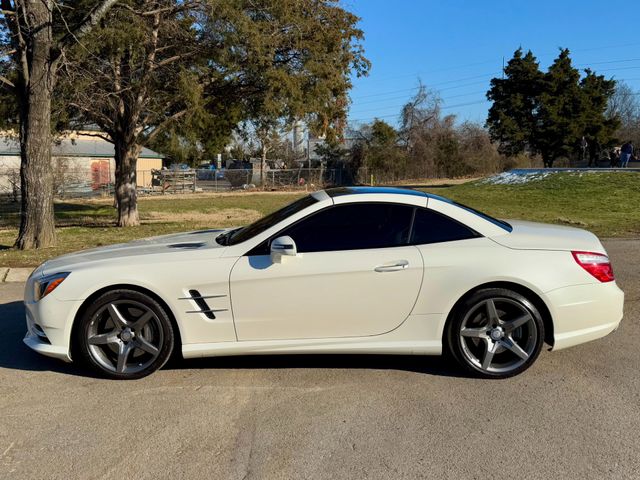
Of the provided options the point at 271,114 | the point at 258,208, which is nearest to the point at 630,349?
the point at 271,114

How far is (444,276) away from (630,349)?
83.5 inches

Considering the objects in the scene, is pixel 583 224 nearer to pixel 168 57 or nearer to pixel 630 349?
pixel 630 349

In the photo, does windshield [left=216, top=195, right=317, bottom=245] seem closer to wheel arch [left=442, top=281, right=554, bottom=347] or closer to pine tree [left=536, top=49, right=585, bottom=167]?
wheel arch [left=442, top=281, right=554, bottom=347]

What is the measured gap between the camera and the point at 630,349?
5.16 metres

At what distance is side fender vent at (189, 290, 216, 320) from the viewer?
14.4 ft

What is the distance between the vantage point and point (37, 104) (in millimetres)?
11070

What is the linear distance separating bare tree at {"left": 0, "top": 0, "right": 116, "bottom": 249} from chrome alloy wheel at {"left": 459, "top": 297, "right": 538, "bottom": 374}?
31.9 feet

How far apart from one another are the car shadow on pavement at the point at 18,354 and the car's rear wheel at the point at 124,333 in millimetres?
363

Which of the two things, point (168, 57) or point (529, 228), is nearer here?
point (529, 228)

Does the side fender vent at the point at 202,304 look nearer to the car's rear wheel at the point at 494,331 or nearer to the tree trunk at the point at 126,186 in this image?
the car's rear wheel at the point at 494,331

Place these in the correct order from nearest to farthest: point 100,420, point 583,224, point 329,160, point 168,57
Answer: point 100,420
point 583,224
point 168,57
point 329,160

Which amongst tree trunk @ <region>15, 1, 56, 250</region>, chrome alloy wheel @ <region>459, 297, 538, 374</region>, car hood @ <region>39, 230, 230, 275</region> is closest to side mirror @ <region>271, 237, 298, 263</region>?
car hood @ <region>39, 230, 230, 275</region>

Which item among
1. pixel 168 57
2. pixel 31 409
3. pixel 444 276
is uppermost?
pixel 168 57

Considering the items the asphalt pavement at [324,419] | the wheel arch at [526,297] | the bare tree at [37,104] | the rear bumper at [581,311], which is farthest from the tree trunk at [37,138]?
the rear bumper at [581,311]
